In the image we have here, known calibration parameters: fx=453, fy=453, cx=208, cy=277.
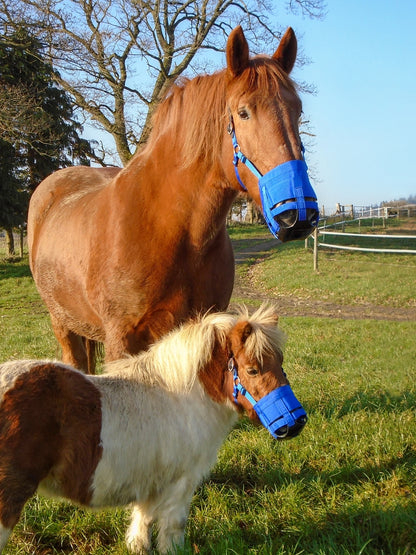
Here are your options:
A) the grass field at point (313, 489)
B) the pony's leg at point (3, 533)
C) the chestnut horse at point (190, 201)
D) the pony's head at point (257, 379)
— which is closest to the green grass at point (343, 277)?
the grass field at point (313, 489)

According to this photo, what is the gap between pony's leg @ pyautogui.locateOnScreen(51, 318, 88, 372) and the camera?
15.3ft

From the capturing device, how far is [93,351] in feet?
15.3

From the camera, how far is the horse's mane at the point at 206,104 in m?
→ 2.47

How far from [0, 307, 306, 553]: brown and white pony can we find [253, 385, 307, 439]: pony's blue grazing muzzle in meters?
0.02

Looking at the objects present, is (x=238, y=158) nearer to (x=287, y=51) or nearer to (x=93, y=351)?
(x=287, y=51)

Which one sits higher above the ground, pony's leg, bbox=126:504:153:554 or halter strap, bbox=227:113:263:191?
halter strap, bbox=227:113:263:191

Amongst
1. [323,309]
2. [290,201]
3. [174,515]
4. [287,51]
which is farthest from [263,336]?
[323,309]

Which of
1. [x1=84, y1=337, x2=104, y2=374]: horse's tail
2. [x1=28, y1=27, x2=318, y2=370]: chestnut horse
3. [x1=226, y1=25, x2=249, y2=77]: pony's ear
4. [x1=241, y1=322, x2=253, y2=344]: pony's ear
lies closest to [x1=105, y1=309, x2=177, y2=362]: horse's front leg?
[x1=28, y1=27, x2=318, y2=370]: chestnut horse

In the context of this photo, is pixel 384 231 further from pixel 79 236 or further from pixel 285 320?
pixel 79 236

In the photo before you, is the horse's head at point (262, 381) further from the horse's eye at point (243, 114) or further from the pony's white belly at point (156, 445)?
the horse's eye at point (243, 114)

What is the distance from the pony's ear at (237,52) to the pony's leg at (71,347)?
3110 mm

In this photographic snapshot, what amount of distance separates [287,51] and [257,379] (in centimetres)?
199

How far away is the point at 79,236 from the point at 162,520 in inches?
83.6

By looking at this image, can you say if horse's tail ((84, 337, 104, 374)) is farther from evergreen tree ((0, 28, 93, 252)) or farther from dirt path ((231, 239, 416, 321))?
evergreen tree ((0, 28, 93, 252))
